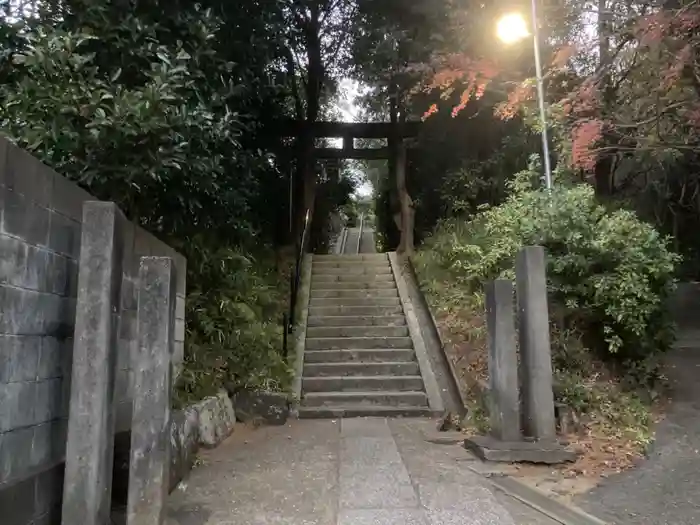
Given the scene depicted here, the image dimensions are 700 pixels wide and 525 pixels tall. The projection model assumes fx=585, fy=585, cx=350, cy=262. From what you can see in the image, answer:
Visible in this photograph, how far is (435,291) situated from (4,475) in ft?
25.6

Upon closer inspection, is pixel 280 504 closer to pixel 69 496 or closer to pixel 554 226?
pixel 69 496

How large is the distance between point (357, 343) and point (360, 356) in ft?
1.16

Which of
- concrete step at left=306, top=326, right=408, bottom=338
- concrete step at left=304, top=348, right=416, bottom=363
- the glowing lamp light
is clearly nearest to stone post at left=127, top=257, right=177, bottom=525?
concrete step at left=304, top=348, right=416, bottom=363

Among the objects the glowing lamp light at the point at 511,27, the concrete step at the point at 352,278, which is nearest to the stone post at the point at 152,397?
the glowing lamp light at the point at 511,27

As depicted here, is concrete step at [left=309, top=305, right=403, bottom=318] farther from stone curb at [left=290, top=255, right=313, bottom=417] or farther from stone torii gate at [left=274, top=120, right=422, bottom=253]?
stone torii gate at [left=274, top=120, right=422, bottom=253]

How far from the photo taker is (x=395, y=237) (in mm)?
15312

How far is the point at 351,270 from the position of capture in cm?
1169

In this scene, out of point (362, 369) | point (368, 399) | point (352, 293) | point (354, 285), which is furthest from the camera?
point (354, 285)

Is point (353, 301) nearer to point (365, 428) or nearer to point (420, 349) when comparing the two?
point (420, 349)

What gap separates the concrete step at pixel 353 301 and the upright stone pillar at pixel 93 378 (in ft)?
22.5

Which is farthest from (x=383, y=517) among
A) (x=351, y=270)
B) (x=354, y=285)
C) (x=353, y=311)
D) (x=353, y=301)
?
(x=351, y=270)

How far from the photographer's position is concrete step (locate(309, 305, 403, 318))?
966cm

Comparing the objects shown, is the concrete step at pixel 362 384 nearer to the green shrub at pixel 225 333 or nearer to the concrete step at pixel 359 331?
the green shrub at pixel 225 333

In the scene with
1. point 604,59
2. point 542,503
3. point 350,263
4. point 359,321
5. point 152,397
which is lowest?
point 542,503
